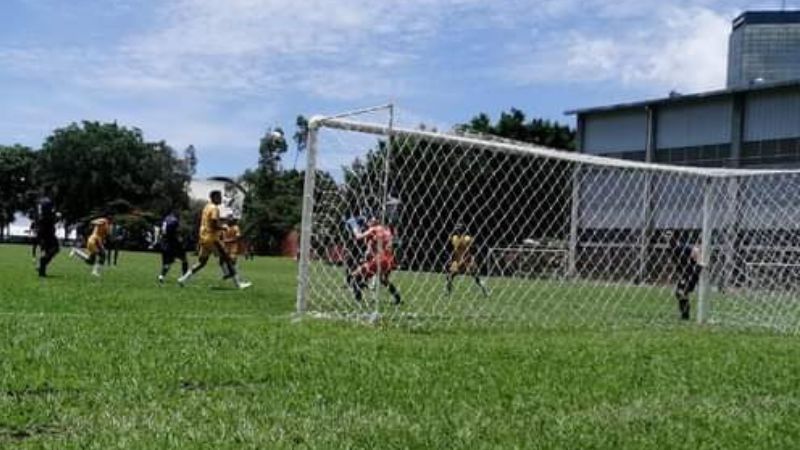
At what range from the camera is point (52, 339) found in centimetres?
859

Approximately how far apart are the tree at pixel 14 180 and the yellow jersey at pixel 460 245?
97442mm

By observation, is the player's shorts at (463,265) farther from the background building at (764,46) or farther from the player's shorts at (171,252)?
the background building at (764,46)

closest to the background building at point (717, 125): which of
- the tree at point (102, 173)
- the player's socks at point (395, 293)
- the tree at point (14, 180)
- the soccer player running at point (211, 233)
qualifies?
the soccer player running at point (211, 233)

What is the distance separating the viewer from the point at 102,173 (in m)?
99.2

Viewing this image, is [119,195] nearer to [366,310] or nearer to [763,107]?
[763,107]

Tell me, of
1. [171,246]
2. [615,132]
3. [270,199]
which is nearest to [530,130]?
[615,132]

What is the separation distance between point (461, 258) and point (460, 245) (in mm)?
440

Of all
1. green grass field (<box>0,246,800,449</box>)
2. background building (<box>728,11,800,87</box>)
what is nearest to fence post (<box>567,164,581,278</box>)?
green grass field (<box>0,246,800,449</box>)

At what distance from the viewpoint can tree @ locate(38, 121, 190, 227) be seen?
98.0m

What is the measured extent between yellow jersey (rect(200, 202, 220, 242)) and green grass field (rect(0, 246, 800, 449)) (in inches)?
299

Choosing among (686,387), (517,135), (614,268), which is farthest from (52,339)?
(517,135)

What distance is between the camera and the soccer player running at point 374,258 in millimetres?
12688

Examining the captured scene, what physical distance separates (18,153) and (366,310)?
102958mm

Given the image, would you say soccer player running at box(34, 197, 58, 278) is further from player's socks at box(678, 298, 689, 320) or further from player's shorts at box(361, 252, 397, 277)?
player's socks at box(678, 298, 689, 320)
